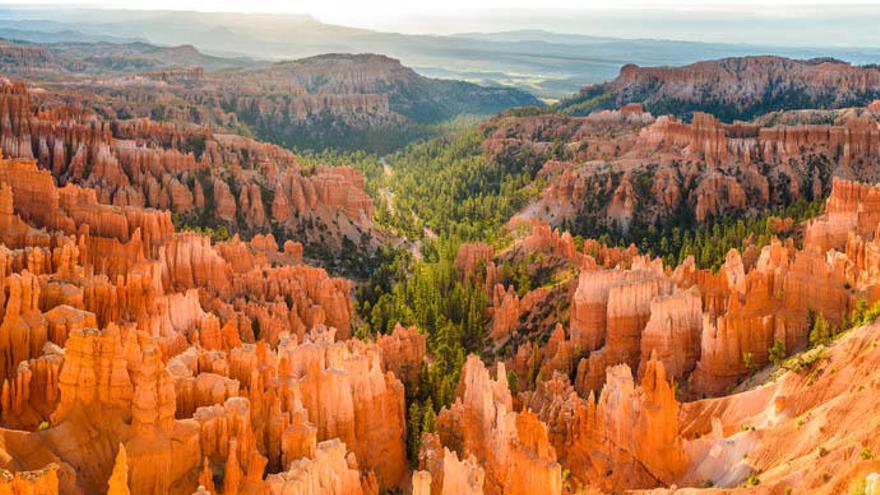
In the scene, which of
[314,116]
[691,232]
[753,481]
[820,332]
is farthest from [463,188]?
[753,481]

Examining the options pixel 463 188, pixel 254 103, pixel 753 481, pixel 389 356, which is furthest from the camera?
pixel 254 103

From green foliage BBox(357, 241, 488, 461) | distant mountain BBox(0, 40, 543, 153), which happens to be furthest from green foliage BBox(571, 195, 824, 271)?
distant mountain BBox(0, 40, 543, 153)

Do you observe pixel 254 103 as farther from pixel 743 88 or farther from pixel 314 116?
pixel 743 88

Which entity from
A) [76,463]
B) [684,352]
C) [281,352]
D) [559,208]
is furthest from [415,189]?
[76,463]

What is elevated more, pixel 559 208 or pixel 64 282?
pixel 64 282

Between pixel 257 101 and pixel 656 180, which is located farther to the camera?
pixel 257 101

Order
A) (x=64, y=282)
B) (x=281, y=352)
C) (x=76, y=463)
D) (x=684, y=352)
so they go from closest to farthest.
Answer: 1. (x=76, y=463)
2. (x=281, y=352)
3. (x=64, y=282)
4. (x=684, y=352)

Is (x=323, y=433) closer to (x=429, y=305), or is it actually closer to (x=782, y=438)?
(x=782, y=438)

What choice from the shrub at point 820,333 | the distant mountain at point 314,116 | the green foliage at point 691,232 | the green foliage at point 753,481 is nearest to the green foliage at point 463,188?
the green foliage at point 691,232

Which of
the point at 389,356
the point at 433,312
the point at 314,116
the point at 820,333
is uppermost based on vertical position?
the point at 820,333
